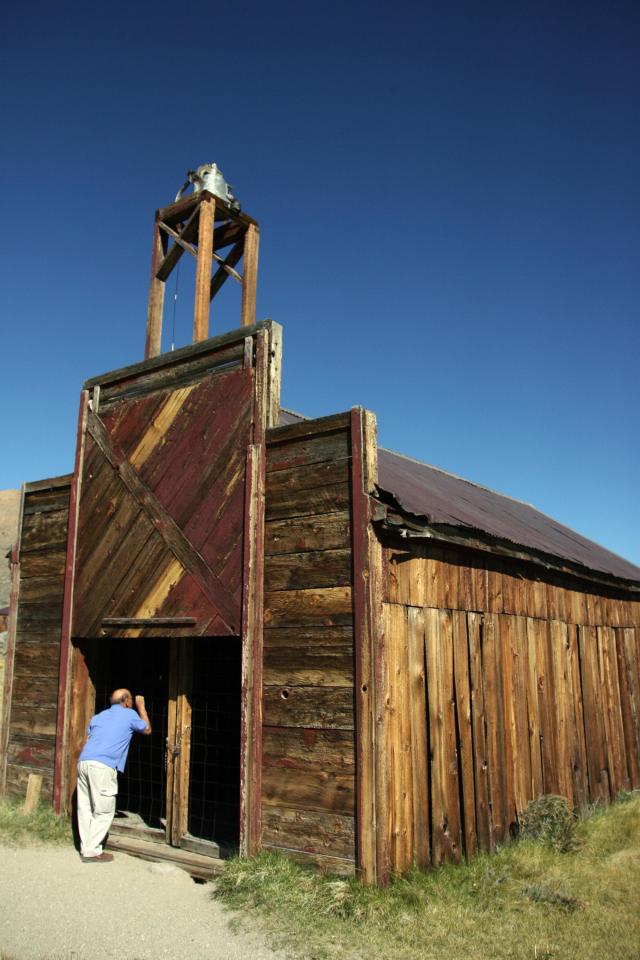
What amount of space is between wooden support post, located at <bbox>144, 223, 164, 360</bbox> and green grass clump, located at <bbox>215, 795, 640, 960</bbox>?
6085mm

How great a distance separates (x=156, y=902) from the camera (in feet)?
20.6

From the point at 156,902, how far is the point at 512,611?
4.90 m

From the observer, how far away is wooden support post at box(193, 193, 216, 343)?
9148 mm

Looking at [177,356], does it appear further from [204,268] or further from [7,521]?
[7,521]

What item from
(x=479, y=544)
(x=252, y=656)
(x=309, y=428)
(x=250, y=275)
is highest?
(x=250, y=275)

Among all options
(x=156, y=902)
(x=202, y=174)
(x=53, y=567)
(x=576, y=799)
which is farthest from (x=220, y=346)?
(x=576, y=799)

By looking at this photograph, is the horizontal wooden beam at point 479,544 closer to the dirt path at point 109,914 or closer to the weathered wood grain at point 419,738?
the weathered wood grain at point 419,738

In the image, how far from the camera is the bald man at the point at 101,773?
7.55m

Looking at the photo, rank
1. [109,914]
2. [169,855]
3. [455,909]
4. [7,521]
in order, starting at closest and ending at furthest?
[455,909] → [109,914] → [169,855] → [7,521]

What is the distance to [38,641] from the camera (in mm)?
9508

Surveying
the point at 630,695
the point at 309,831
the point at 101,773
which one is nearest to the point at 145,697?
the point at 101,773

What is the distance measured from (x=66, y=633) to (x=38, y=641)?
2.54 feet

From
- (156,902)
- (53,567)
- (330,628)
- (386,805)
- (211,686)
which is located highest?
(53,567)

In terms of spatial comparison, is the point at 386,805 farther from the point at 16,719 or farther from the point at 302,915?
the point at 16,719
